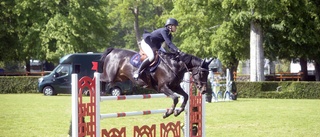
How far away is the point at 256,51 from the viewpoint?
39.7m

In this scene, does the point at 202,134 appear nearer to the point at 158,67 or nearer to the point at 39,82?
the point at 158,67

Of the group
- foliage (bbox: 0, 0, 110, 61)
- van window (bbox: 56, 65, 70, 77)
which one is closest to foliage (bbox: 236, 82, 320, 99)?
van window (bbox: 56, 65, 70, 77)

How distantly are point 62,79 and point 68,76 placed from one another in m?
0.42

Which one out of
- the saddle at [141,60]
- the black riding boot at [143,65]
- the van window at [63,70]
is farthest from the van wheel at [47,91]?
the black riding boot at [143,65]

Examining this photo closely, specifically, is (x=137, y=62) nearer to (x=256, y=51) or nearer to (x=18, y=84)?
(x=18, y=84)

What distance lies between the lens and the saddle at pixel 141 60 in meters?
11.3

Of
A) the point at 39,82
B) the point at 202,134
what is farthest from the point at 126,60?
the point at 39,82

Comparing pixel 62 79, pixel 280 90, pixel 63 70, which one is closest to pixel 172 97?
pixel 62 79

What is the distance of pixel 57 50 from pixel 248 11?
16.4 m

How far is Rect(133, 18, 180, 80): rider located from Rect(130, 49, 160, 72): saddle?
8cm

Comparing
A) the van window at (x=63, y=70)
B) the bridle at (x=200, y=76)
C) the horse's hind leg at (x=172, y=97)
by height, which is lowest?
the horse's hind leg at (x=172, y=97)

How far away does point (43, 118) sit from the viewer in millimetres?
17766

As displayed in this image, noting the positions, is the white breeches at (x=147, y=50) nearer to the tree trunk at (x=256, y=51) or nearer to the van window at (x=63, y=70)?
the van window at (x=63, y=70)

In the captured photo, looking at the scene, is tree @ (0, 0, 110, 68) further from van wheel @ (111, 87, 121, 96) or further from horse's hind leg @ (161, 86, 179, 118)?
horse's hind leg @ (161, 86, 179, 118)
